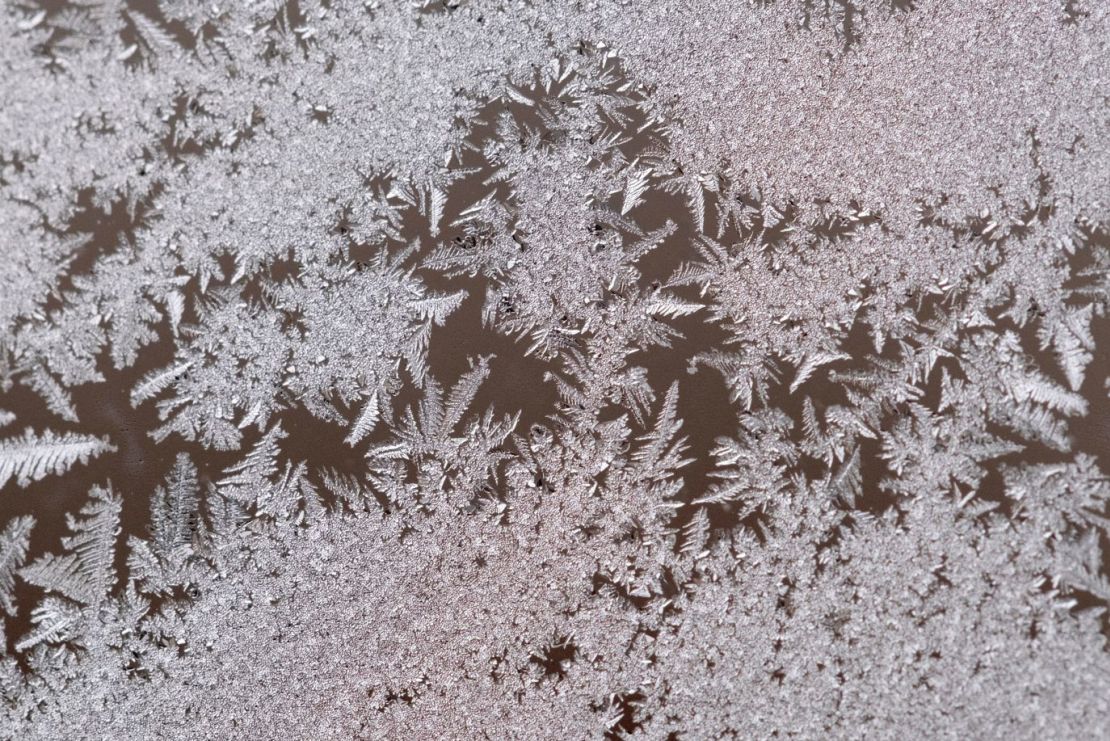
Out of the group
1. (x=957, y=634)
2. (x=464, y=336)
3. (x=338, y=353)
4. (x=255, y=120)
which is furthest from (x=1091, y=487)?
(x=255, y=120)

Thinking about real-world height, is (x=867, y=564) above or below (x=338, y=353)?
below

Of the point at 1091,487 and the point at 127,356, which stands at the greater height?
the point at 127,356

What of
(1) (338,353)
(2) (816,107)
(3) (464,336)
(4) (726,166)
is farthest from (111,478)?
(2) (816,107)

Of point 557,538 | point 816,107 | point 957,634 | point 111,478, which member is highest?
point 816,107

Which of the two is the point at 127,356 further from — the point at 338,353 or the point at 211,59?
the point at 211,59

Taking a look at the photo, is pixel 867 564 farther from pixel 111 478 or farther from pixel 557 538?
pixel 111 478

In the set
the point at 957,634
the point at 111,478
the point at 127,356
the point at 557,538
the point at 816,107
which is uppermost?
the point at 816,107
